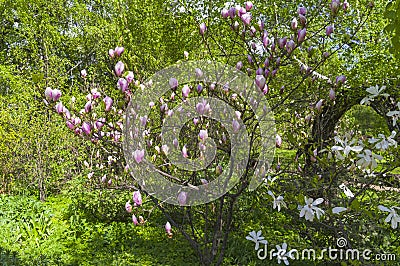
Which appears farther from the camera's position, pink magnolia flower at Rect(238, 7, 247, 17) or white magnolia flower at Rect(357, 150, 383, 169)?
pink magnolia flower at Rect(238, 7, 247, 17)

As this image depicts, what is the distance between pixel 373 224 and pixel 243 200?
1.47 metres

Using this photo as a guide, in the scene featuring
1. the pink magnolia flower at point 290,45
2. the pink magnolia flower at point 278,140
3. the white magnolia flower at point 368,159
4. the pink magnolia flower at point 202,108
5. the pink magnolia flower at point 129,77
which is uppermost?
the pink magnolia flower at point 290,45

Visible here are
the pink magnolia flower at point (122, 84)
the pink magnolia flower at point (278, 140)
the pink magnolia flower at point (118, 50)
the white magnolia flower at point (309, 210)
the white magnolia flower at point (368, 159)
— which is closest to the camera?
the white magnolia flower at point (368, 159)

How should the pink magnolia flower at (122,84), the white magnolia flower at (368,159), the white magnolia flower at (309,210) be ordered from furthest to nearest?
the pink magnolia flower at (122,84), the white magnolia flower at (309,210), the white magnolia flower at (368,159)

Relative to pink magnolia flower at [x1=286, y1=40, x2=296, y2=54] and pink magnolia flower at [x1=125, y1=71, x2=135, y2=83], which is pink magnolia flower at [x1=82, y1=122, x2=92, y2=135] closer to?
pink magnolia flower at [x1=125, y1=71, x2=135, y2=83]

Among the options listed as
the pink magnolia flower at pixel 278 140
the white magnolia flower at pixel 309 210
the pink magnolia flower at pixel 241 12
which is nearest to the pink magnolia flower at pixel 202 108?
the pink magnolia flower at pixel 278 140

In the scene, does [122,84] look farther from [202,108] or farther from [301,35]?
[301,35]

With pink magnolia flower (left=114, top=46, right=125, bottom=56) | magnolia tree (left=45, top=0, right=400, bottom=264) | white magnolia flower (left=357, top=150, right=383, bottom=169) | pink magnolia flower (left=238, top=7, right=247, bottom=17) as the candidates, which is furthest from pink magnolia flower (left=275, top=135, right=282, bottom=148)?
pink magnolia flower (left=114, top=46, right=125, bottom=56)

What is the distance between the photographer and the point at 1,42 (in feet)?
43.9

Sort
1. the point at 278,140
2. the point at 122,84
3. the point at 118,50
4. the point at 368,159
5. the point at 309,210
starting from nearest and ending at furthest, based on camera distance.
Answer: the point at 368,159 → the point at 309,210 → the point at 122,84 → the point at 118,50 → the point at 278,140

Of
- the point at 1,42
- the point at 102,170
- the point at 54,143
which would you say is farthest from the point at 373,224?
the point at 1,42

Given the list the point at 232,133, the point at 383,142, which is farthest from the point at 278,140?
the point at 383,142

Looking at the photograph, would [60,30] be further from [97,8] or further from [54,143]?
[54,143]

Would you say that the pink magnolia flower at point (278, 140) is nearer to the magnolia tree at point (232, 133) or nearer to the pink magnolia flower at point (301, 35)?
the magnolia tree at point (232, 133)
